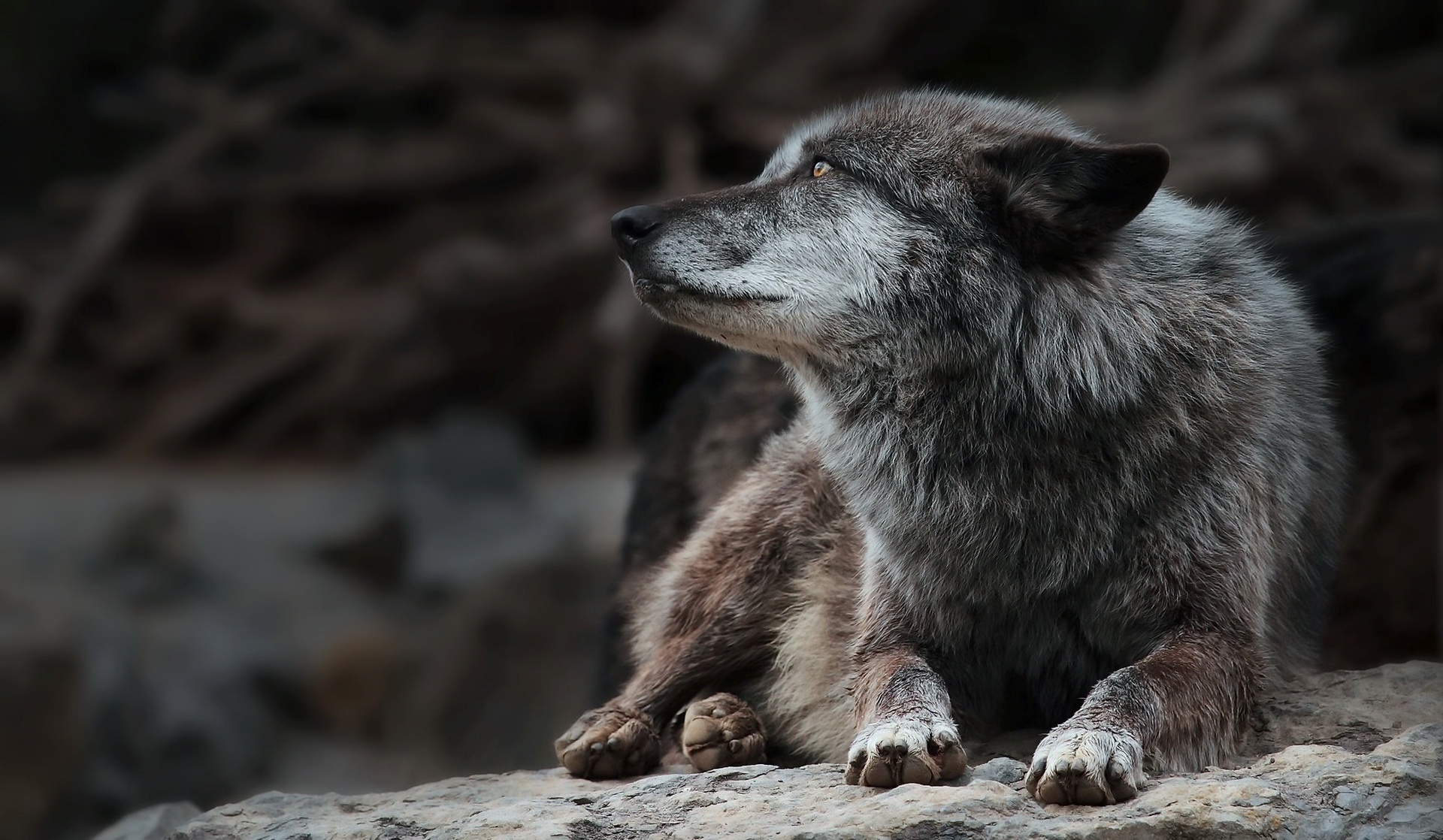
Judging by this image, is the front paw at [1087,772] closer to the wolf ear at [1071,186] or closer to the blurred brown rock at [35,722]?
the wolf ear at [1071,186]

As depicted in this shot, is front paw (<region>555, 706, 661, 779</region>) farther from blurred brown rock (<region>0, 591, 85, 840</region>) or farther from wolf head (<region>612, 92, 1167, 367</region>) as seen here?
blurred brown rock (<region>0, 591, 85, 840</region>)

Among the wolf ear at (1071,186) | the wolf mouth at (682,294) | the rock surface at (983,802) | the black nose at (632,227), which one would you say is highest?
the black nose at (632,227)

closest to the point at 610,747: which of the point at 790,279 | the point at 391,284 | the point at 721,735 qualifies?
the point at 721,735

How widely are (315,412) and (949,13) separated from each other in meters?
6.21

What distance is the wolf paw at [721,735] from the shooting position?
3.58m

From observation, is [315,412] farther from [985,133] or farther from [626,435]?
[985,133]

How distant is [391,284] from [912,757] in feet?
33.5

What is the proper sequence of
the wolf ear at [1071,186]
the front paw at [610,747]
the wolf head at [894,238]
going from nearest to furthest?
the wolf ear at [1071,186] < the wolf head at [894,238] < the front paw at [610,747]

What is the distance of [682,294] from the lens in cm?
341

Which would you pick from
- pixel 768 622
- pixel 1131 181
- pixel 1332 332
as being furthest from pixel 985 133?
pixel 1332 332

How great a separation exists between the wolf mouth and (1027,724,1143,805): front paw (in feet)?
4.05

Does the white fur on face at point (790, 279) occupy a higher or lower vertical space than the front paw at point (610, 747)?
higher

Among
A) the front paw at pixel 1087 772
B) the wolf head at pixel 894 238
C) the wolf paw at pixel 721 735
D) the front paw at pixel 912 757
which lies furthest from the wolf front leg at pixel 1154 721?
the wolf paw at pixel 721 735

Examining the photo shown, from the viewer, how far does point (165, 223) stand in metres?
12.7
